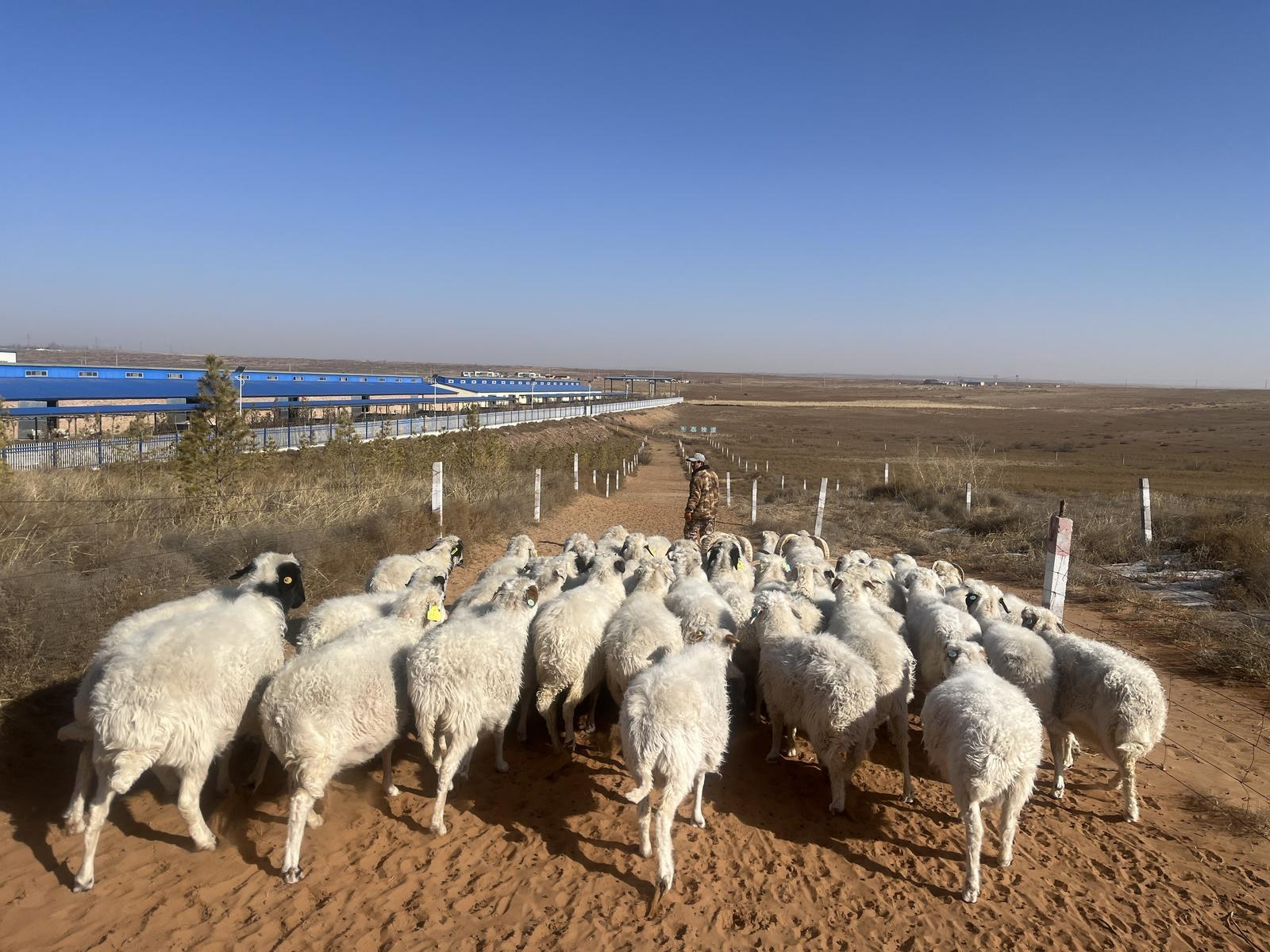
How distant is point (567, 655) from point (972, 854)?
3.25 metres

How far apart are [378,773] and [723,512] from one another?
733 inches

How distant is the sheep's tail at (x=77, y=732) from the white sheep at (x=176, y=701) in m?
0.18

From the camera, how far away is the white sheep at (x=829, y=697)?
530cm

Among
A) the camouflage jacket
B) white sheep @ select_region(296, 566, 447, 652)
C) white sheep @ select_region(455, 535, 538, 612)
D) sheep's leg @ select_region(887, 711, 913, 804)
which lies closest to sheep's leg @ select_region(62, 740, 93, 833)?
white sheep @ select_region(296, 566, 447, 652)

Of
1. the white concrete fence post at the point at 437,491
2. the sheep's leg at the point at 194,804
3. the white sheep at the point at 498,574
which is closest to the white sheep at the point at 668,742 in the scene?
the white sheep at the point at 498,574

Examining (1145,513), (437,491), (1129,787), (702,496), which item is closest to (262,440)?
(437,491)

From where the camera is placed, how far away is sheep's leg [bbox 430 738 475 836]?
4.98 m

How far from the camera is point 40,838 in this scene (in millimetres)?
4750

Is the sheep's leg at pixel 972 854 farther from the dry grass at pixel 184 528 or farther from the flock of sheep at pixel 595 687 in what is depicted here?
the dry grass at pixel 184 528

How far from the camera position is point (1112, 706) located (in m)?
5.39

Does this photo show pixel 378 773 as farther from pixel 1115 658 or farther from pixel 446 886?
pixel 1115 658

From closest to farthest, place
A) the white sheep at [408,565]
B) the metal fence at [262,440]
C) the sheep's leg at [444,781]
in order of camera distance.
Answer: the sheep's leg at [444,781]
the white sheep at [408,565]
the metal fence at [262,440]

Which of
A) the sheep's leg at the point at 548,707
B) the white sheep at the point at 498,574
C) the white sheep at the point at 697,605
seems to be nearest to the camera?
the sheep's leg at the point at 548,707

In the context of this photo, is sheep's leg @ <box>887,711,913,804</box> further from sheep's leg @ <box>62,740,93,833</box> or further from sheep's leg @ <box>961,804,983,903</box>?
sheep's leg @ <box>62,740,93,833</box>
